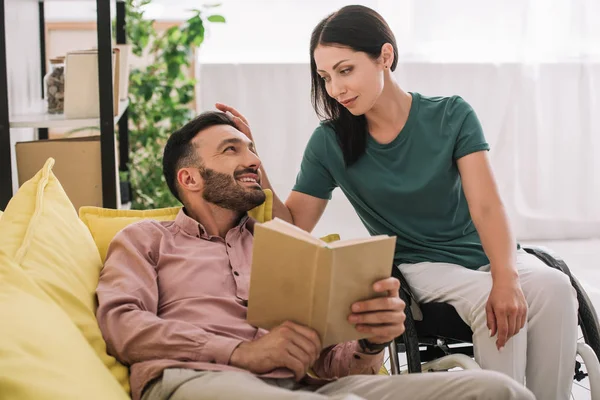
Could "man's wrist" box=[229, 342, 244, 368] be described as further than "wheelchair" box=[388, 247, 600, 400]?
No

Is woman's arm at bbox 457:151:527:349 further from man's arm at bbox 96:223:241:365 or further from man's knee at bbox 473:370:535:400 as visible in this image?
man's arm at bbox 96:223:241:365

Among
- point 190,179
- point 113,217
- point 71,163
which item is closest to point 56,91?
point 71,163

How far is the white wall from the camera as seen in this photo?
2.35 metres

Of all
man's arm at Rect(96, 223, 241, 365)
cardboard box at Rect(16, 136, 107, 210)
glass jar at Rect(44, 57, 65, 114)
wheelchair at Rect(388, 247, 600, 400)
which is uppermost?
glass jar at Rect(44, 57, 65, 114)

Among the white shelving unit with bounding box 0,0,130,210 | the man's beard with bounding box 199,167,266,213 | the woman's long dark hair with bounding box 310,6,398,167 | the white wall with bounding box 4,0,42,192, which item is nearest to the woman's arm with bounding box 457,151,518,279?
the woman's long dark hair with bounding box 310,6,398,167

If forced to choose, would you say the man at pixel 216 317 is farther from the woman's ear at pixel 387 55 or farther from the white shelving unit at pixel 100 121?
the white shelving unit at pixel 100 121

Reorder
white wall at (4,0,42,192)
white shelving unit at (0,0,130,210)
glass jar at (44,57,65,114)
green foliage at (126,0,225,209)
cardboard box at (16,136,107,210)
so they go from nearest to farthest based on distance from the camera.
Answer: white shelving unit at (0,0,130,210), cardboard box at (16,136,107,210), white wall at (4,0,42,192), glass jar at (44,57,65,114), green foliage at (126,0,225,209)

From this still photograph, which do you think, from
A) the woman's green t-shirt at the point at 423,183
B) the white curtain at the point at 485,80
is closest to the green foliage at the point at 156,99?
the white curtain at the point at 485,80

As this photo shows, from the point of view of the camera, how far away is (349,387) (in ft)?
4.30

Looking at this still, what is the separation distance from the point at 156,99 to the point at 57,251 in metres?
2.57

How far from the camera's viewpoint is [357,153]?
1871 millimetres

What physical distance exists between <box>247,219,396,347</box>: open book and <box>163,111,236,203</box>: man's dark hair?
522 millimetres

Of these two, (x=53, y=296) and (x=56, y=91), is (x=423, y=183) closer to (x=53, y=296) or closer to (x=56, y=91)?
(x=53, y=296)

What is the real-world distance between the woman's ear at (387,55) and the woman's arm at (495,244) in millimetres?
287
